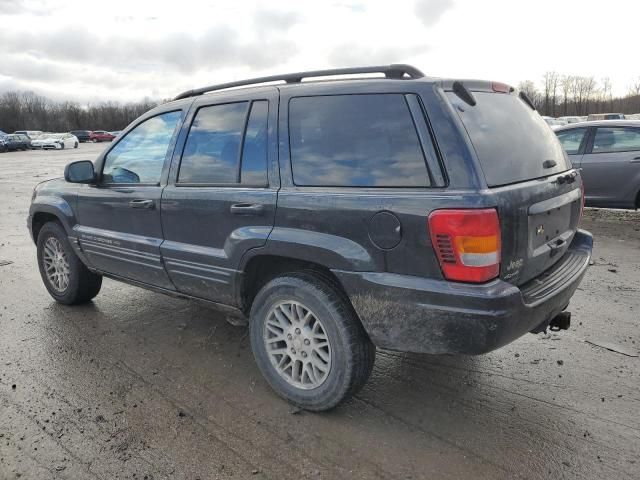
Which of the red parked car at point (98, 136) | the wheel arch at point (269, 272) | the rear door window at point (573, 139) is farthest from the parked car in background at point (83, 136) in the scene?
the wheel arch at point (269, 272)

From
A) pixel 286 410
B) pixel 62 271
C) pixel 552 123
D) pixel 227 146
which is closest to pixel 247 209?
pixel 227 146

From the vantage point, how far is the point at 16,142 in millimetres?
40438

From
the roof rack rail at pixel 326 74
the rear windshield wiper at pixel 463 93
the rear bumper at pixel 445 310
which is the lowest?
the rear bumper at pixel 445 310

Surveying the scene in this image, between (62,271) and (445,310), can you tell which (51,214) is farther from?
(445,310)

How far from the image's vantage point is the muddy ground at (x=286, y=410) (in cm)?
254

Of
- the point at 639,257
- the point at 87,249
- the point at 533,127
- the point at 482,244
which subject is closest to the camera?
the point at 482,244

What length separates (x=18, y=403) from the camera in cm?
316

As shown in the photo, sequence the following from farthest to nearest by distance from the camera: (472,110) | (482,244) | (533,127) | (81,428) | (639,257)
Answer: (639,257)
(533,127)
(81,428)
(472,110)
(482,244)

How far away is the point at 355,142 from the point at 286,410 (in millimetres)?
1624

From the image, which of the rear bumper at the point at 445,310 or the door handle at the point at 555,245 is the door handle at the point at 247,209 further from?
the door handle at the point at 555,245

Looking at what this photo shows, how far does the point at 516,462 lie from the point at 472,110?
1.80 metres

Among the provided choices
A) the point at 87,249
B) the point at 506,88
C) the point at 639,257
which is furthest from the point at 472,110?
the point at 639,257

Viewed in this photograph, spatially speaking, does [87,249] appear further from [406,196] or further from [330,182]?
[406,196]

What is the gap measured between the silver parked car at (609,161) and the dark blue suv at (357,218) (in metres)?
5.25
